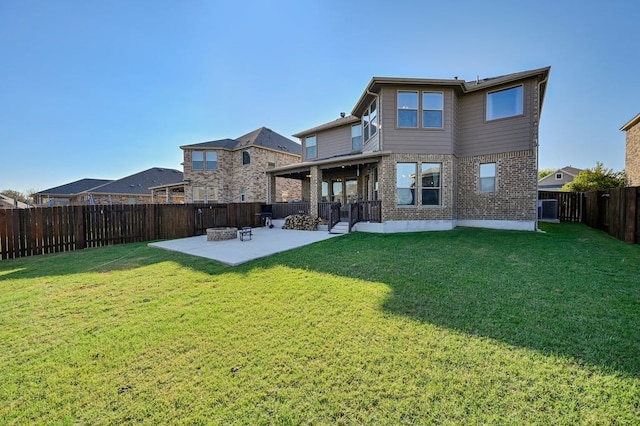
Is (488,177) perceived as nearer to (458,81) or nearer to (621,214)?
(621,214)

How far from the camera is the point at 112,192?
1139 inches

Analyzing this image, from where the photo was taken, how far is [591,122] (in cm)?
1988

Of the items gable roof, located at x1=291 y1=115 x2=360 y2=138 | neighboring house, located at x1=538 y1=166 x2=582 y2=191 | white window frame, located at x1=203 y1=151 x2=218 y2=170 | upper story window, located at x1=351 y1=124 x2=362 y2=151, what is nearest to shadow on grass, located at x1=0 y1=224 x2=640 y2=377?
upper story window, located at x1=351 y1=124 x2=362 y2=151

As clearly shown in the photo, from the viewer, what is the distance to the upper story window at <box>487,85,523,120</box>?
10.4 meters

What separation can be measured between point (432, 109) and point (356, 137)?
4650mm

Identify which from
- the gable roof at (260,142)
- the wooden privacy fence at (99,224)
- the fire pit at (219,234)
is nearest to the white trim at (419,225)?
the fire pit at (219,234)

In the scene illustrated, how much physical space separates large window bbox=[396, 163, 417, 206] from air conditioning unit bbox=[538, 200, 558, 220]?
27.8 ft

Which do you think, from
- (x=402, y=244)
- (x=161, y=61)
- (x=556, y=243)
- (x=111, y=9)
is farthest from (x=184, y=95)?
(x=556, y=243)

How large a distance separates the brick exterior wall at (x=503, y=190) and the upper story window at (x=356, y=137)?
523cm

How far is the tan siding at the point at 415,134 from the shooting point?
10836 mm

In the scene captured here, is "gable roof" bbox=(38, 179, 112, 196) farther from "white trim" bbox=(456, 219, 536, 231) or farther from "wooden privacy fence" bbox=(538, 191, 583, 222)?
"wooden privacy fence" bbox=(538, 191, 583, 222)

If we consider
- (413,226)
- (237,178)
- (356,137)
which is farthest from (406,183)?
(237,178)

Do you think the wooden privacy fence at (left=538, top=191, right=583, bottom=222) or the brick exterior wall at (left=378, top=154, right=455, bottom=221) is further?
the wooden privacy fence at (left=538, top=191, right=583, bottom=222)

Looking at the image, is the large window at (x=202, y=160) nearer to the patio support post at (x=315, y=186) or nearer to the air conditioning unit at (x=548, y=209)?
the patio support post at (x=315, y=186)
